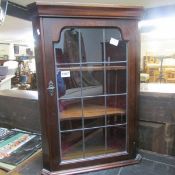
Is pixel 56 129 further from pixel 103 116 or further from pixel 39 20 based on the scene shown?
pixel 39 20

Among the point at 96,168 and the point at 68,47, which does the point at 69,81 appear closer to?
the point at 68,47

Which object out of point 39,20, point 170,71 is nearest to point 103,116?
point 39,20

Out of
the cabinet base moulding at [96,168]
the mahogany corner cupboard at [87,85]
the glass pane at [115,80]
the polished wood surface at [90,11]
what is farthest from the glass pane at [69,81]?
the cabinet base moulding at [96,168]

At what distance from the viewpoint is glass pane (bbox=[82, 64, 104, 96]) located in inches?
47.4

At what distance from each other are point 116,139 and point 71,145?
304mm

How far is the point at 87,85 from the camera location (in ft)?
4.04

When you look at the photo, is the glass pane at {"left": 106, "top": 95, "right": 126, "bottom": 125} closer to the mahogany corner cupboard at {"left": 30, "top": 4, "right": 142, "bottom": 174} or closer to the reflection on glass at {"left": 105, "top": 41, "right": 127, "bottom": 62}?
the mahogany corner cupboard at {"left": 30, "top": 4, "right": 142, "bottom": 174}

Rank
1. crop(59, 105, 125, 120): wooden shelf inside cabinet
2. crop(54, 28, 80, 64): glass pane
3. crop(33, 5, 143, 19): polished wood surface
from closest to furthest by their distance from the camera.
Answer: crop(33, 5, 143, 19): polished wood surface → crop(54, 28, 80, 64): glass pane → crop(59, 105, 125, 120): wooden shelf inside cabinet

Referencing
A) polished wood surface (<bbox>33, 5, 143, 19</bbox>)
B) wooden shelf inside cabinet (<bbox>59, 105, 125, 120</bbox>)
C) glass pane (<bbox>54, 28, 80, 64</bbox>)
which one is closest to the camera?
polished wood surface (<bbox>33, 5, 143, 19</bbox>)

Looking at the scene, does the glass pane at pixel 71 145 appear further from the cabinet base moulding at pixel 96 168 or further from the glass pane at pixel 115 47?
the glass pane at pixel 115 47

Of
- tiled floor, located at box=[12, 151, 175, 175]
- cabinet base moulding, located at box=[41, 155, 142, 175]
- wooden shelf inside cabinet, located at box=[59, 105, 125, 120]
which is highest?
wooden shelf inside cabinet, located at box=[59, 105, 125, 120]

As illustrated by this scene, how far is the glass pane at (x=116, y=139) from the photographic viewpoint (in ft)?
4.25

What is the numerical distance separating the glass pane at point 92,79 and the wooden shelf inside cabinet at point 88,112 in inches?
3.9

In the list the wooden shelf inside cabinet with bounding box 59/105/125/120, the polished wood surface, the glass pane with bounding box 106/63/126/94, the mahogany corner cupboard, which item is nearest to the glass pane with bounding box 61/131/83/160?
the mahogany corner cupboard
